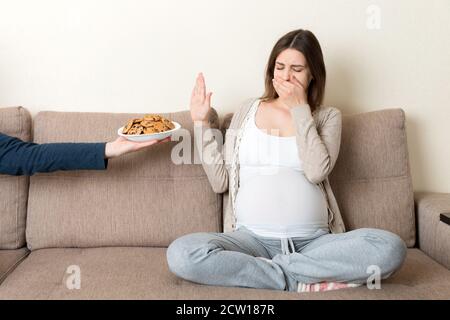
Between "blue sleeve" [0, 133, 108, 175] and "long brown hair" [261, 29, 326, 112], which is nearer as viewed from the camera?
"blue sleeve" [0, 133, 108, 175]

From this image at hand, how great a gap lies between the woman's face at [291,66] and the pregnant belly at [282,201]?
340 millimetres

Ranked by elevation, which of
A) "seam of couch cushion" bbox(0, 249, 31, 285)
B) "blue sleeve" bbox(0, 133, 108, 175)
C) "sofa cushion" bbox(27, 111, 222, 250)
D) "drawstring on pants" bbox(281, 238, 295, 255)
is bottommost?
"seam of couch cushion" bbox(0, 249, 31, 285)

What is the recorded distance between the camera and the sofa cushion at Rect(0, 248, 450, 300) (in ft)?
4.77

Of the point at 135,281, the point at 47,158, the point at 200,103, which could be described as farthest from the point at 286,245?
the point at 47,158

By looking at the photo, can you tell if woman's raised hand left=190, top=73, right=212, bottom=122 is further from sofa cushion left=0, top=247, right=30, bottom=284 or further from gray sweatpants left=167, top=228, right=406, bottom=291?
sofa cushion left=0, top=247, right=30, bottom=284

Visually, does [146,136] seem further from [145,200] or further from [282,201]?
[282,201]

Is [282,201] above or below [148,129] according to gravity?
below

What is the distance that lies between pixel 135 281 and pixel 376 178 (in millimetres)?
978

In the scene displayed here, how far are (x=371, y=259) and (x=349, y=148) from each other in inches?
23.9

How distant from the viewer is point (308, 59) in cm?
190

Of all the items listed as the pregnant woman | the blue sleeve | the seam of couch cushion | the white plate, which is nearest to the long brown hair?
the pregnant woman

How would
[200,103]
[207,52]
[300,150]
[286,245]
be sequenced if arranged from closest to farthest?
[286,245], [300,150], [200,103], [207,52]

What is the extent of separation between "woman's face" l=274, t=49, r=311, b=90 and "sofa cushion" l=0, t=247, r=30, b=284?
1.10 meters

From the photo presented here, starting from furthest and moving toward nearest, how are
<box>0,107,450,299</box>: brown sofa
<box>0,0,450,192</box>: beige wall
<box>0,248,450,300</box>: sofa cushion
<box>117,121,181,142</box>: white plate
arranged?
<box>0,0,450,192</box>: beige wall
<box>0,107,450,299</box>: brown sofa
<box>117,121,181,142</box>: white plate
<box>0,248,450,300</box>: sofa cushion
